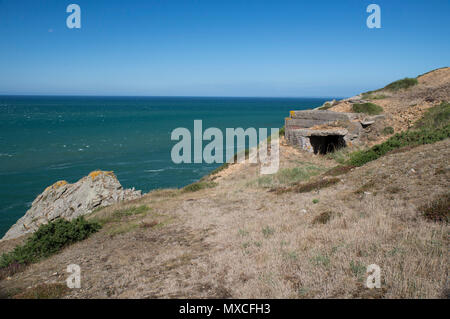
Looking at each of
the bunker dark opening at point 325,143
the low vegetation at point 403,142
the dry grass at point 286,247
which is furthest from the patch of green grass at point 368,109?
the dry grass at point 286,247

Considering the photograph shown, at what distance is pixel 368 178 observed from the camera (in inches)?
424

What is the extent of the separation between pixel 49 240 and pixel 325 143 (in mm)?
18263

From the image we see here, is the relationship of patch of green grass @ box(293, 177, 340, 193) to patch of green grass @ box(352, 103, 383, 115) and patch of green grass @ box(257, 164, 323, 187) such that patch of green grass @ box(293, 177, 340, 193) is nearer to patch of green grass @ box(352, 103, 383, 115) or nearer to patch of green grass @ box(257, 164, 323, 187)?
patch of green grass @ box(257, 164, 323, 187)

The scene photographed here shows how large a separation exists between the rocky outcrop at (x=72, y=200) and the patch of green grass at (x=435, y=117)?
1850 cm

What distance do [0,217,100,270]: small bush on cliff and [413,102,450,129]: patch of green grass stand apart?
18410 mm

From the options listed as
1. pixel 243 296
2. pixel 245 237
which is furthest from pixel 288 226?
pixel 243 296

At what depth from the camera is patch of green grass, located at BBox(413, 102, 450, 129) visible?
55.1 feet

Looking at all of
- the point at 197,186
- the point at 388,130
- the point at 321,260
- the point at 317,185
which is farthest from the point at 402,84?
the point at 321,260

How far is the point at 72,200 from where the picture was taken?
17500mm

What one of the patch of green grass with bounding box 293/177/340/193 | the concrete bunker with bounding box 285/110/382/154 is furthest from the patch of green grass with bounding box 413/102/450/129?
the patch of green grass with bounding box 293/177/340/193

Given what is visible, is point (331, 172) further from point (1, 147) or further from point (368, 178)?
point (1, 147)

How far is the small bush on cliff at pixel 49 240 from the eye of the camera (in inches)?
336

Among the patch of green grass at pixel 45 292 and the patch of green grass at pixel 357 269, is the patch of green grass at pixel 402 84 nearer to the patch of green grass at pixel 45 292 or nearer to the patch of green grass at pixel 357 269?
the patch of green grass at pixel 357 269

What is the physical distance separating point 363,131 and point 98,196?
17.6 metres
